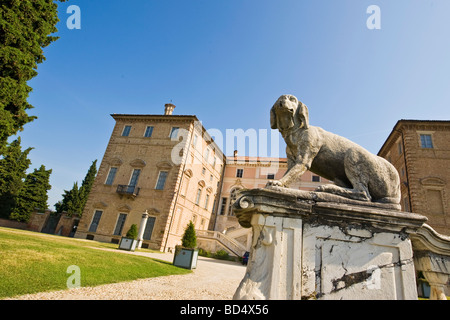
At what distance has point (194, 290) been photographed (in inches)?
250

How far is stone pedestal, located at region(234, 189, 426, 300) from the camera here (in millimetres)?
2244

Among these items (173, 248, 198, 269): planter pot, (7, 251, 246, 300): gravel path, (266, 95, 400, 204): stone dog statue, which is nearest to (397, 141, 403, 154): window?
(173, 248, 198, 269): planter pot

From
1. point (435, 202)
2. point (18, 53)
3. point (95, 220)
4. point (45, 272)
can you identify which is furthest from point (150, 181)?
point (435, 202)

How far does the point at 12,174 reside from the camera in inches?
1120

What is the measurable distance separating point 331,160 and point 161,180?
2086 cm

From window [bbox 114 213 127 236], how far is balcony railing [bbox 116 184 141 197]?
2.01 metres

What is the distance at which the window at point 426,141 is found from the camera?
19723 millimetres

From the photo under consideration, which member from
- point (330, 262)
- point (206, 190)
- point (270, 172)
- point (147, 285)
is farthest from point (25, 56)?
point (270, 172)

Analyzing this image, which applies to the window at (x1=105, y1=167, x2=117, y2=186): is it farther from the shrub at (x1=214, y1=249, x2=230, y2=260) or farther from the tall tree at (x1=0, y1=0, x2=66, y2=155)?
the shrub at (x1=214, y1=249, x2=230, y2=260)

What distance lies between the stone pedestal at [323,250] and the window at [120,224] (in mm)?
21876

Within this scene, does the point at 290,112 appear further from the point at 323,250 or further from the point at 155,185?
the point at 155,185

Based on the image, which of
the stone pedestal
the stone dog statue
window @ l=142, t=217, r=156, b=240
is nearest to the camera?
the stone pedestal

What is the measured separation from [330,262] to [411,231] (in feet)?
3.09

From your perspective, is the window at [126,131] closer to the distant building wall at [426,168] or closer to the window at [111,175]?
the window at [111,175]
